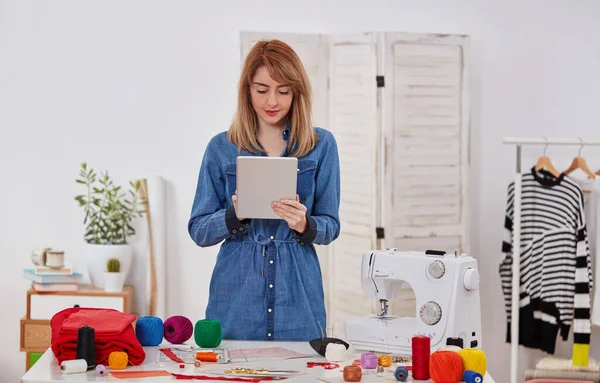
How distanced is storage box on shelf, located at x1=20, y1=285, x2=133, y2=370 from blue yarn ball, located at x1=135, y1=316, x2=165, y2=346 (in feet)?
6.17

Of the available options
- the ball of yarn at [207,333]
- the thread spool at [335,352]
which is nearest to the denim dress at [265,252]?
the ball of yarn at [207,333]

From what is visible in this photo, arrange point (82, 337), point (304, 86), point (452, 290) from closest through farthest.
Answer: point (82, 337), point (452, 290), point (304, 86)

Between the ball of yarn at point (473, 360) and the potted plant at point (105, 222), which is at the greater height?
the potted plant at point (105, 222)

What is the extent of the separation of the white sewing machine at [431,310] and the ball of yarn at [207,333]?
0.39m

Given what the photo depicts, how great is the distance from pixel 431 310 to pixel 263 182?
0.60 m

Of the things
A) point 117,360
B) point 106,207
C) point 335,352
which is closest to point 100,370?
point 117,360

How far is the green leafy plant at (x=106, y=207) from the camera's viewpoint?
4.57m

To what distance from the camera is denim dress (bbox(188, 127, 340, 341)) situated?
9.05 ft

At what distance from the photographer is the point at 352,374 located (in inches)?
87.4

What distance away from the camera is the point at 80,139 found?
4746 millimetres

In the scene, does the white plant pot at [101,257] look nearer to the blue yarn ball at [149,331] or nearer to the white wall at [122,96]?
the white wall at [122,96]

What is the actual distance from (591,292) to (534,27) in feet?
4.80

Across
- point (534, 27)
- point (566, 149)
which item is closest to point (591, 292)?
point (566, 149)

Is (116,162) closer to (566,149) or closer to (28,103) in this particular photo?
(28,103)
